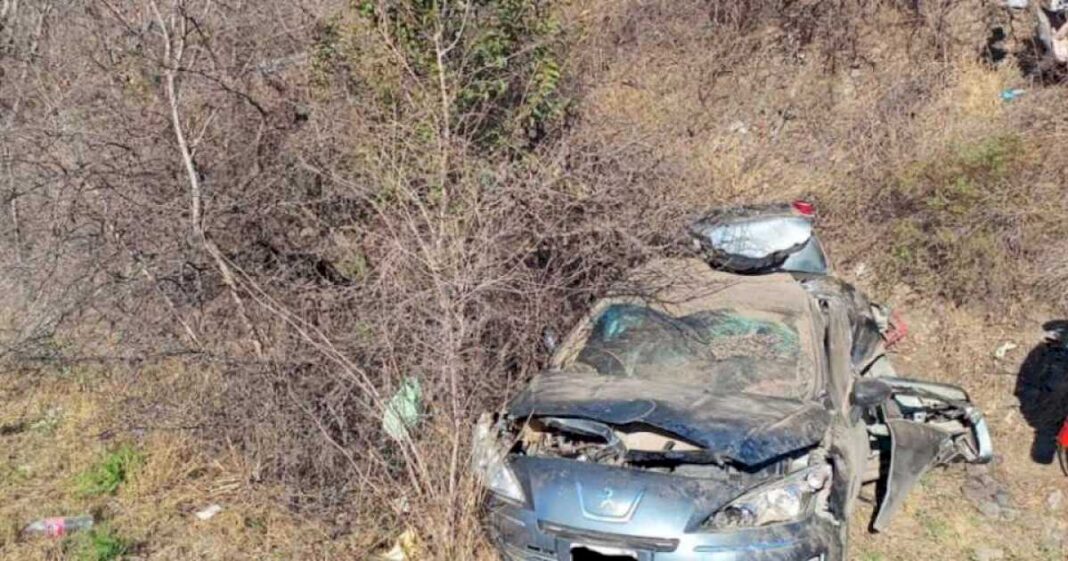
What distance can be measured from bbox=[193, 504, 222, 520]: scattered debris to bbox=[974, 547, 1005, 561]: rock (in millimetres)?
4260

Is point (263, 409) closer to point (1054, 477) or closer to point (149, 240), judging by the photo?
point (149, 240)

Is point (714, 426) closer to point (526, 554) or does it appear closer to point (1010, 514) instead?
point (526, 554)

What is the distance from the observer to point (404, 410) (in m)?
4.86

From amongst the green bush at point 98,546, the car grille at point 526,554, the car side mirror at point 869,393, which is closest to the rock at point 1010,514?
the car side mirror at point 869,393

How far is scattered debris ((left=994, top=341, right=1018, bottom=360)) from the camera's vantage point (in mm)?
7145

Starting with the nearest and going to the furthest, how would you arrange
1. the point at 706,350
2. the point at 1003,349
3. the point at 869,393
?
1. the point at 869,393
2. the point at 706,350
3. the point at 1003,349

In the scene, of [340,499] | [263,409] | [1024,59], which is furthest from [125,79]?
[1024,59]

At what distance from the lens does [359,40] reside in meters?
6.79

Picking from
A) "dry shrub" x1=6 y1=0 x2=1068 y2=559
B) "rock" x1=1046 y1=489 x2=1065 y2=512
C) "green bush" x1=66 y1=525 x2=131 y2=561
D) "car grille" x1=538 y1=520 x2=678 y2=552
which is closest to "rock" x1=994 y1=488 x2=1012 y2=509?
"rock" x1=1046 y1=489 x2=1065 y2=512

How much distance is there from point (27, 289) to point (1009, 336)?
7.16 metres

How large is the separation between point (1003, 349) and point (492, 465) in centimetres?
471

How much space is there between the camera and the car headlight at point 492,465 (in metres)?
4.26

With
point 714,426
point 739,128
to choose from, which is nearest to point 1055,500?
point 714,426

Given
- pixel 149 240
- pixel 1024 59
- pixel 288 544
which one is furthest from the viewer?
pixel 1024 59
